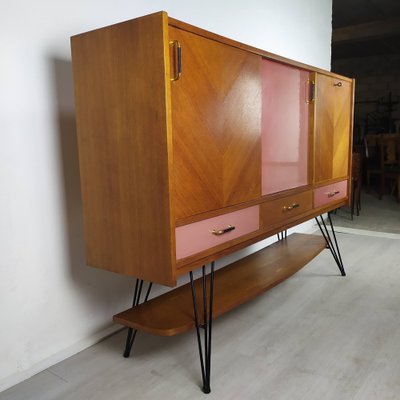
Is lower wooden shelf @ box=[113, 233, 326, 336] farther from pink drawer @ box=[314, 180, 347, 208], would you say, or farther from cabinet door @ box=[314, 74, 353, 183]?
cabinet door @ box=[314, 74, 353, 183]

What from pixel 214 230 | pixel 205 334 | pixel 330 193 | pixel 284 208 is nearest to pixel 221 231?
pixel 214 230

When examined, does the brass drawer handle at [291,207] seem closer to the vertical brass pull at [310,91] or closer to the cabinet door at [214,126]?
the cabinet door at [214,126]

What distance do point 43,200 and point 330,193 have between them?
1685 mm

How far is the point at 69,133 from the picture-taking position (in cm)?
176

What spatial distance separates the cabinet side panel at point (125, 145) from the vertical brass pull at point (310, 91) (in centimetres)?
115

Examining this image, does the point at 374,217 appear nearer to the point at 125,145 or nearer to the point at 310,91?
the point at 310,91

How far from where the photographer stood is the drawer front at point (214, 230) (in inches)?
56.6

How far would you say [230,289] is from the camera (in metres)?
1.99

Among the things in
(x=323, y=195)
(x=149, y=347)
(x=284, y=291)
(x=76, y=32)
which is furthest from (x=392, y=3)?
(x=149, y=347)

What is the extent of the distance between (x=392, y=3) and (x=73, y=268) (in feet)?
19.1

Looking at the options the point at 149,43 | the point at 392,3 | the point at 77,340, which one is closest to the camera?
the point at 149,43

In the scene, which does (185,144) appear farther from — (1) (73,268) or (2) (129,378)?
(2) (129,378)

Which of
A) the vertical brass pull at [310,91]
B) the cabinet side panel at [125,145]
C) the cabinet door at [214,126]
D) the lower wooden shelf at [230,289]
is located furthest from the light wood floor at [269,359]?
the vertical brass pull at [310,91]

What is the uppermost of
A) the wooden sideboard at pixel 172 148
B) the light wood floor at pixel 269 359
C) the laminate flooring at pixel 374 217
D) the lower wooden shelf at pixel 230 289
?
the wooden sideboard at pixel 172 148
